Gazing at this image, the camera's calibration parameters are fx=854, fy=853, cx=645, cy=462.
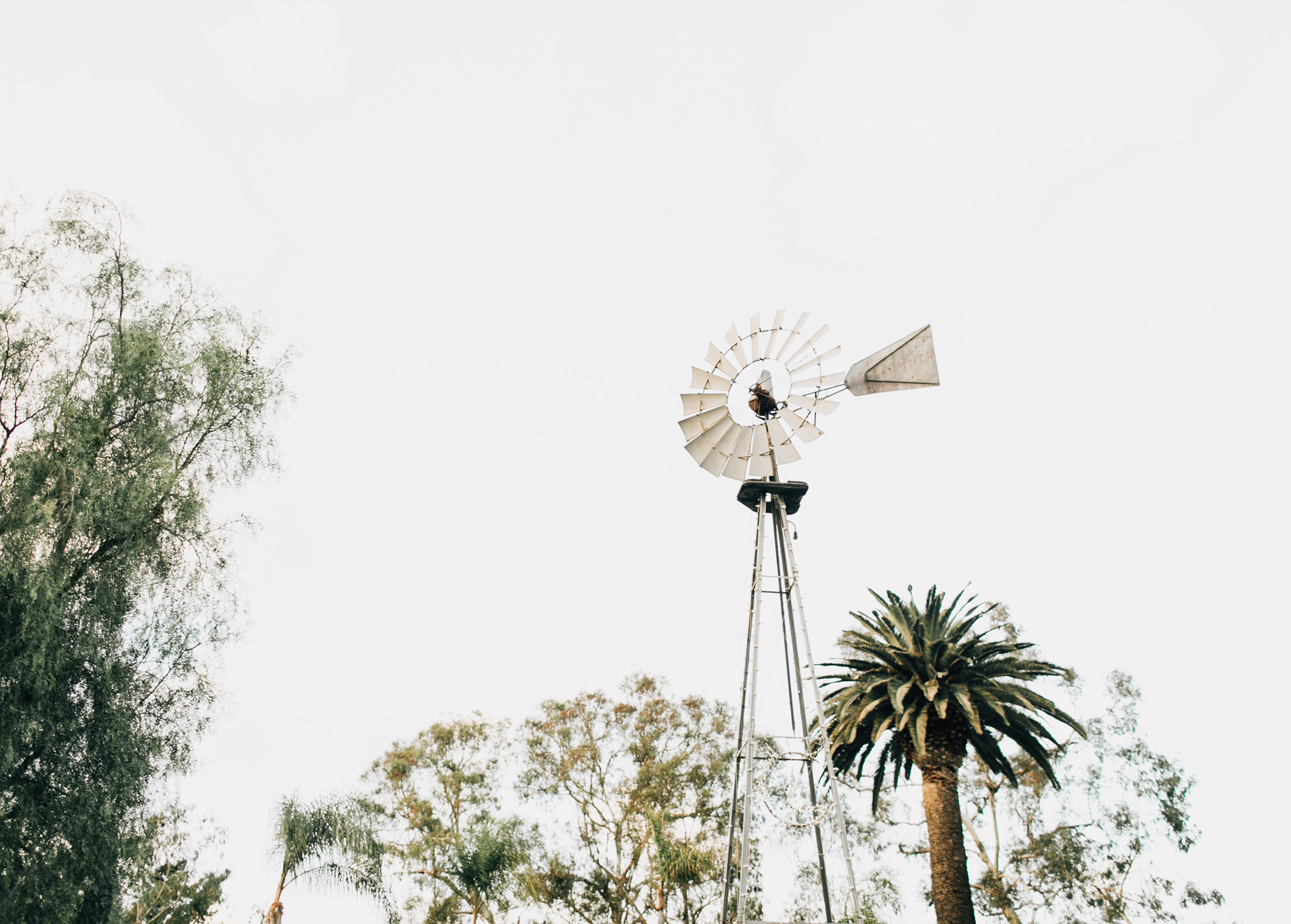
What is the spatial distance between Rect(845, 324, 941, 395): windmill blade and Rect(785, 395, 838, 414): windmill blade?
0.75m

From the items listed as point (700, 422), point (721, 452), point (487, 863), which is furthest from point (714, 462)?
point (487, 863)

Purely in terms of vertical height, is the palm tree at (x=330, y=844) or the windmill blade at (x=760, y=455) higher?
the windmill blade at (x=760, y=455)

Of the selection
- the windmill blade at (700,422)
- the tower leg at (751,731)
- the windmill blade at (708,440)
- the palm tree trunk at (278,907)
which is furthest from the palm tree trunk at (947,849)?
the palm tree trunk at (278,907)

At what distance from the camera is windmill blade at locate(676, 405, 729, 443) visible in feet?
44.4


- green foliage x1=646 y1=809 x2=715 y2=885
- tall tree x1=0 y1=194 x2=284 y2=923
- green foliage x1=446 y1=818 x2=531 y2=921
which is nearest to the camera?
tall tree x1=0 y1=194 x2=284 y2=923

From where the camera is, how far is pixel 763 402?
1362 cm

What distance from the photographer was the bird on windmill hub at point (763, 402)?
13.6 metres

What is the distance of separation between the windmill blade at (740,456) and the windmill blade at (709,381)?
76 cm

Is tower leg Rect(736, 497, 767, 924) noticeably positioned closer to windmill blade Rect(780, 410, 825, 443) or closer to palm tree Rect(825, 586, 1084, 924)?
windmill blade Rect(780, 410, 825, 443)

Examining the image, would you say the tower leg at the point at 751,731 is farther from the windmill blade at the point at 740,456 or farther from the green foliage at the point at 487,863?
the green foliage at the point at 487,863

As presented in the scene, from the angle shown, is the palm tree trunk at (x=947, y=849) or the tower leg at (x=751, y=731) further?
the palm tree trunk at (x=947, y=849)

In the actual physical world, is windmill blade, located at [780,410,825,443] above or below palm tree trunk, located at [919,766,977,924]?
above

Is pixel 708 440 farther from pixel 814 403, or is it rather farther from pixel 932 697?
pixel 932 697

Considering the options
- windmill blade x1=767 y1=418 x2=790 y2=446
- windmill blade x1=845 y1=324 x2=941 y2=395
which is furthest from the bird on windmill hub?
windmill blade x1=845 y1=324 x2=941 y2=395
